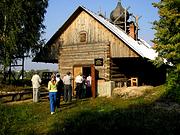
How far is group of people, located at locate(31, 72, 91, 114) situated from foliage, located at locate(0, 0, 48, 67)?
801cm

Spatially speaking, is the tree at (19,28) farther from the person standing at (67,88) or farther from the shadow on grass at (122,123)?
the shadow on grass at (122,123)

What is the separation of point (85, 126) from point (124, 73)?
15007 millimetres

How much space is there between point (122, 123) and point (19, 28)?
63.5 feet

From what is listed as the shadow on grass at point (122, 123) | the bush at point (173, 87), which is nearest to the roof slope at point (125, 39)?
the bush at point (173, 87)

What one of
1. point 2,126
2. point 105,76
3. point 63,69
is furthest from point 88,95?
point 2,126

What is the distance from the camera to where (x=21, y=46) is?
103 ft

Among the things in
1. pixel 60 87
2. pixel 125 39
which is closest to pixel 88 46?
pixel 125 39

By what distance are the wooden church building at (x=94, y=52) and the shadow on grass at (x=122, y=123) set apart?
8649 mm

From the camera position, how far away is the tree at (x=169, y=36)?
2142 centimetres

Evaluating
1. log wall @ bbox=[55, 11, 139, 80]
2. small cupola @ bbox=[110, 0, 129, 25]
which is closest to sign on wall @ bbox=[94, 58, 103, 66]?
log wall @ bbox=[55, 11, 139, 80]

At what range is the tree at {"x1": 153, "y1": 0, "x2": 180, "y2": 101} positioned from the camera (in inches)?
843

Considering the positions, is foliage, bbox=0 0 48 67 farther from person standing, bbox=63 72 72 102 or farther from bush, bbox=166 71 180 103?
bush, bbox=166 71 180 103

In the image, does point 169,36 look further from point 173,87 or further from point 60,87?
point 60,87

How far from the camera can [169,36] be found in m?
22.2
